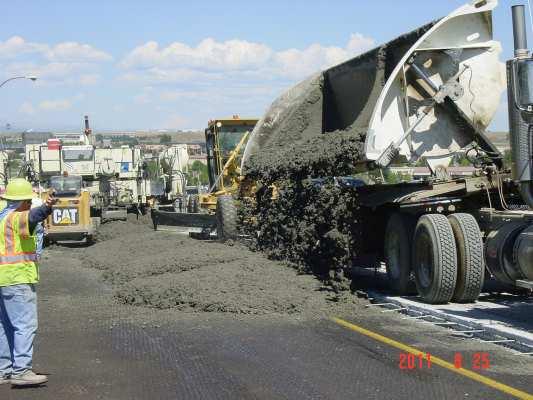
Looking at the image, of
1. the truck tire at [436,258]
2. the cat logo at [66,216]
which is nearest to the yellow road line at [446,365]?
the truck tire at [436,258]

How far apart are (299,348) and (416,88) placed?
4.61 m

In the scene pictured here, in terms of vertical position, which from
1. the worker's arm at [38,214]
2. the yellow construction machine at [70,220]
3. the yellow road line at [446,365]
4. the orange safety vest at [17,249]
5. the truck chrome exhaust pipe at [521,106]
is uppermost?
the truck chrome exhaust pipe at [521,106]

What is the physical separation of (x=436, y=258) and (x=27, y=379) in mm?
5333

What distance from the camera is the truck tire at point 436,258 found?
10.5m

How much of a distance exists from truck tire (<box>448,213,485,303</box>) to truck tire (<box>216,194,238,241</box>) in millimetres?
7873

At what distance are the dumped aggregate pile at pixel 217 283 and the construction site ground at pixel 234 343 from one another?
0.03 m

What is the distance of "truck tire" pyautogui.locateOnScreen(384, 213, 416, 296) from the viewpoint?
11.8 meters

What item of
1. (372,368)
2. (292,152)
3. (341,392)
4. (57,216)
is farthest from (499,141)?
(57,216)

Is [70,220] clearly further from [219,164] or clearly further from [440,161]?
[440,161]

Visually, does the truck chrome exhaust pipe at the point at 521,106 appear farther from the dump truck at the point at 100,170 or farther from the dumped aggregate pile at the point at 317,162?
the dump truck at the point at 100,170

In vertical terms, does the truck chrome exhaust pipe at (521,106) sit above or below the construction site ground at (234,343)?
above

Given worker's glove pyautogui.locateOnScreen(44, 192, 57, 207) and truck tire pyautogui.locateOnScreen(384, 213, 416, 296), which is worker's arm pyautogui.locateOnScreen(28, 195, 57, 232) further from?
truck tire pyautogui.locateOnScreen(384, 213, 416, 296)

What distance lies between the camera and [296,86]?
15242 mm

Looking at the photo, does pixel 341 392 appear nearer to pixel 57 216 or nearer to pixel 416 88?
pixel 416 88
